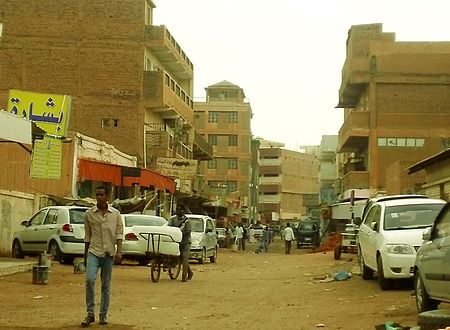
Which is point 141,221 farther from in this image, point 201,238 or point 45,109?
point 45,109

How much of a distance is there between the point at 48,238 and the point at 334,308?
474 inches

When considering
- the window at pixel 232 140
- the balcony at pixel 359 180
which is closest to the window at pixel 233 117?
the window at pixel 232 140

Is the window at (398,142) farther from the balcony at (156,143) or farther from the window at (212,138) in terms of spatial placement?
the window at (212,138)

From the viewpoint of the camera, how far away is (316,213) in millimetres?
89438

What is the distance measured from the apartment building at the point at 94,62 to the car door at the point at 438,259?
3520cm

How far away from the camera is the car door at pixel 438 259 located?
909 cm

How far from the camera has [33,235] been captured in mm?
22969

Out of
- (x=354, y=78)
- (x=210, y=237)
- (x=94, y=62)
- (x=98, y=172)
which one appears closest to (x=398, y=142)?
(x=354, y=78)

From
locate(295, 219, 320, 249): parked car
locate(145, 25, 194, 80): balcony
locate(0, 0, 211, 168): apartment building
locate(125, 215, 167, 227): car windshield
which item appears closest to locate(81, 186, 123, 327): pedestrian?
locate(125, 215, 167, 227): car windshield

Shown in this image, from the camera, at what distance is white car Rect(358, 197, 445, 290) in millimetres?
14320

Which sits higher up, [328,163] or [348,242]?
[328,163]

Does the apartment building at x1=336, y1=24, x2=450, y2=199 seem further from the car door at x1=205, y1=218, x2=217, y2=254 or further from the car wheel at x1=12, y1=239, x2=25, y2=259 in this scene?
the car wheel at x1=12, y1=239, x2=25, y2=259

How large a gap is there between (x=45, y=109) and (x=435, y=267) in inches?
814

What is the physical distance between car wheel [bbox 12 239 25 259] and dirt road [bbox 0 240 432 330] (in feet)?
15.6
